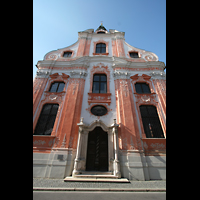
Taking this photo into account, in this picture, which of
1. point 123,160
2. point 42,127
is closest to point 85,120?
point 42,127

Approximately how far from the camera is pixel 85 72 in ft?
38.8

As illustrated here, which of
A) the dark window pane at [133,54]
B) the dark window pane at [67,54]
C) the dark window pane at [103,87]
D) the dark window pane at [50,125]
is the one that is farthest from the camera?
the dark window pane at [67,54]

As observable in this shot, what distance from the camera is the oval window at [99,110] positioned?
9.38 m

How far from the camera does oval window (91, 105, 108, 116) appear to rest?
938 centimetres

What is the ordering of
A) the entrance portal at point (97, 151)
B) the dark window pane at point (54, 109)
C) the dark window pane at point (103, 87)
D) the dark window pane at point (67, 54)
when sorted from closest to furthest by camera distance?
the entrance portal at point (97, 151) < the dark window pane at point (54, 109) < the dark window pane at point (103, 87) < the dark window pane at point (67, 54)

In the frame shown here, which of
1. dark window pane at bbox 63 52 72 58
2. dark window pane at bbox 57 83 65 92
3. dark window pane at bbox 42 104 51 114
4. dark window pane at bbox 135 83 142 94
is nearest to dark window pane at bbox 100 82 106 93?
dark window pane at bbox 135 83 142 94

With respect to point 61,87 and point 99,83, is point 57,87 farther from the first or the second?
point 99,83

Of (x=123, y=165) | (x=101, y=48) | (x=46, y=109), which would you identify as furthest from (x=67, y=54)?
(x=123, y=165)

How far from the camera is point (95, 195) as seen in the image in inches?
160

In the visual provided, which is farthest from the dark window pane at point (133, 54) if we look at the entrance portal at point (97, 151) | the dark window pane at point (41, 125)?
the dark window pane at point (41, 125)

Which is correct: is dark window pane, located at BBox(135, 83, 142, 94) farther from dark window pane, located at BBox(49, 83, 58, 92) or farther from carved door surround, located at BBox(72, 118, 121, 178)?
dark window pane, located at BBox(49, 83, 58, 92)

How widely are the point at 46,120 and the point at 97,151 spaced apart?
4773 millimetres

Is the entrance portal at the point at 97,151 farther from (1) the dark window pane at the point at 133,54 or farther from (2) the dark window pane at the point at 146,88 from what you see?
(1) the dark window pane at the point at 133,54
